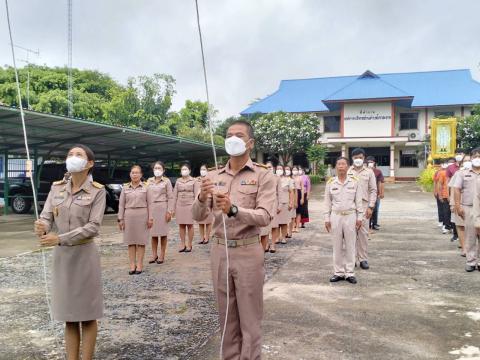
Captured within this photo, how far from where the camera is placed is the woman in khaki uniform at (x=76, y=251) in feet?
10.5

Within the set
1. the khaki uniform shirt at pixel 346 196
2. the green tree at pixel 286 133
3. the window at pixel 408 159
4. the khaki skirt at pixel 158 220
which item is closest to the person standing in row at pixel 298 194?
the khaki skirt at pixel 158 220

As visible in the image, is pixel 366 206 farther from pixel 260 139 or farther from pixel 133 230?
pixel 260 139

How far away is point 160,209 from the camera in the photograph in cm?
750

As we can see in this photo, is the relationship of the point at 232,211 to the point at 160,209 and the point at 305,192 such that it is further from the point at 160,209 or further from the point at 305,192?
the point at 305,192

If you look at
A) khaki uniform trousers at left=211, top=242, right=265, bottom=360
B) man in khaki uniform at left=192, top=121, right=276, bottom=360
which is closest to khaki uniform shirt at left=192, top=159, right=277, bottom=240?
man in khaki uniform at left=192, top=121, right=276, bottom=360

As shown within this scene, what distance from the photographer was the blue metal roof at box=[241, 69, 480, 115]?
31.0m

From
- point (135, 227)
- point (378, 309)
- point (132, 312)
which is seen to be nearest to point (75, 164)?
point (132, 312)

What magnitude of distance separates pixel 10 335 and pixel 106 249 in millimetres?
4639

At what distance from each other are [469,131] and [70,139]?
22079 mm

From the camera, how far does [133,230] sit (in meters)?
6.70

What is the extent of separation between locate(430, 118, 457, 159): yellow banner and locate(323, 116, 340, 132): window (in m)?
11.6

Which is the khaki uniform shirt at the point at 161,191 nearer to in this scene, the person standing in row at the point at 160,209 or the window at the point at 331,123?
the person standing in row at the point at 160,209

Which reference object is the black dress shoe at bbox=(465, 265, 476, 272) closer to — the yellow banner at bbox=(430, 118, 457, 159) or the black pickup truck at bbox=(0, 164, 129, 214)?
the black pickup truck at bbox=(0, 164, 129, 214)

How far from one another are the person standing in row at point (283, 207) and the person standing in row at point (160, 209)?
2067 millimetres
